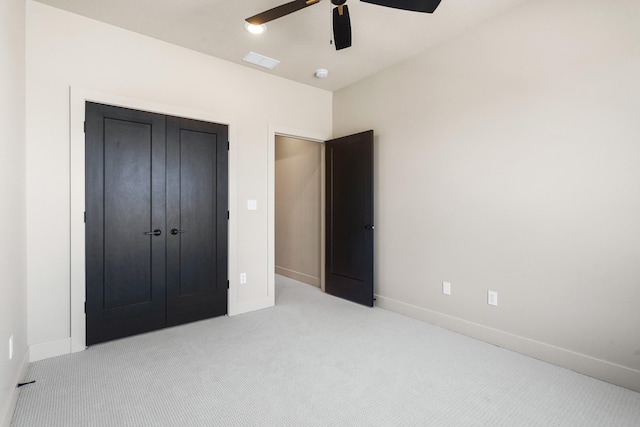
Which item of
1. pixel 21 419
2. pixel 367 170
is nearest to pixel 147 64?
pixel 367 170

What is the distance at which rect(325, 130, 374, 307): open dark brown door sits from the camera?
12.5ft

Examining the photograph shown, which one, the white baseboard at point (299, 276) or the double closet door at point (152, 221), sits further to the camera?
the white baseboard at point (299, 276)

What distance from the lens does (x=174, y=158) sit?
315 centimetres

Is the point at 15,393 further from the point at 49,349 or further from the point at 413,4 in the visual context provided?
the point at 413,4

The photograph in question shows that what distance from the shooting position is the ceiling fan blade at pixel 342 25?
2062 mm

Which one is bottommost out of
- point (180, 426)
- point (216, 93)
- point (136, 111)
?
point (180, 426)

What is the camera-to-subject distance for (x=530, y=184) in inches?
103

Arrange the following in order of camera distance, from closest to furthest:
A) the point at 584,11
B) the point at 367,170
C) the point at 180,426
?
the point at 180,426 → the point at 584,11 → the point at 367,170

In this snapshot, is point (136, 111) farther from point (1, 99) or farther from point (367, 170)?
point (367, 170)

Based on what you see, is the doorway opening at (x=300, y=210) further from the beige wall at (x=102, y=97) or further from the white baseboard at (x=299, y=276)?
the beige wall at (x=102, y=97)

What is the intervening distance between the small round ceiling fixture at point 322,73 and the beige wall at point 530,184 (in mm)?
803

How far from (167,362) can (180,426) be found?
84cm

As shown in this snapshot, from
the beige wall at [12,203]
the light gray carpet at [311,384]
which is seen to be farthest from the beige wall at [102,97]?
the light gray carpet at [311,384]

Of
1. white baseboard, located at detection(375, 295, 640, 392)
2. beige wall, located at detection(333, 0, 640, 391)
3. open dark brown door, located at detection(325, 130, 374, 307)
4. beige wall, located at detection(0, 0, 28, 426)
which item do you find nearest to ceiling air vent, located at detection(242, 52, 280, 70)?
open dark brown door, located at detection(325, 130, 374, 307)
